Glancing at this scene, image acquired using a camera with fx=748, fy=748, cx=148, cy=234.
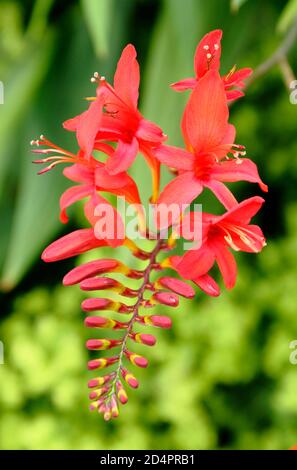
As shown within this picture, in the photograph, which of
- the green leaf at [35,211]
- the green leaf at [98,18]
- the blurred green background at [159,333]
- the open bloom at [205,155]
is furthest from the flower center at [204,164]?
the green leaf at [35,211]

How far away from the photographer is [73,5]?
1.55 meters

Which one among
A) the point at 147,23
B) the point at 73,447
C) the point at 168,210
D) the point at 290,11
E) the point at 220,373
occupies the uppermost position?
the point at 147,23

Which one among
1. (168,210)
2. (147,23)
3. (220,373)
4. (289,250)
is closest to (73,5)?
(147,23)

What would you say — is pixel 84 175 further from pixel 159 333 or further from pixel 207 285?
pixel 159 333

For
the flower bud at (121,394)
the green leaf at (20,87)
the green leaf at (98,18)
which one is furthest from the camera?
the green leaf at (20,87)

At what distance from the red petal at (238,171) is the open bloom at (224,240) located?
17 millimetres

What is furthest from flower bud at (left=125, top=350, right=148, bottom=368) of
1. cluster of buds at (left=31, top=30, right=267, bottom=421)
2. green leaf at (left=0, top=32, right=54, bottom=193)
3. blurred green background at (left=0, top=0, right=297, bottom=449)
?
green leaf at (left=0, top=32, right=54, bottom=193)

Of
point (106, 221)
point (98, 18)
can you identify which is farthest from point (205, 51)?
point (98, 18)

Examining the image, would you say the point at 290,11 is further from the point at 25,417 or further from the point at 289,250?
the point at 25,417

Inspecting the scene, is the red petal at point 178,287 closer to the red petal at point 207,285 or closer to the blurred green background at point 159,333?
the red petal at point 207,285

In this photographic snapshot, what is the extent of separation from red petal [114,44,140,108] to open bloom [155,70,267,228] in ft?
0.12

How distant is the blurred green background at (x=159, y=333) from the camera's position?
1.37 metres

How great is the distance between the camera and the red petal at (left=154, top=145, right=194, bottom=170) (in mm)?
418

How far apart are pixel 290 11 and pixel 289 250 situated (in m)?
0.76
